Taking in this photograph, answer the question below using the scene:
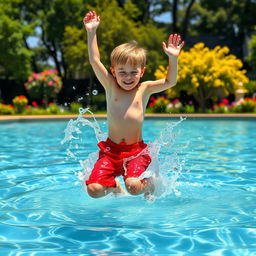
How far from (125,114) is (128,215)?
3.43ft

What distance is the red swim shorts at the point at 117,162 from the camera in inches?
169

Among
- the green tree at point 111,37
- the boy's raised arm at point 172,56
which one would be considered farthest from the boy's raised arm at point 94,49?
the green tree at point 111,37

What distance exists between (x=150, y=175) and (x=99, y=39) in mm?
22813

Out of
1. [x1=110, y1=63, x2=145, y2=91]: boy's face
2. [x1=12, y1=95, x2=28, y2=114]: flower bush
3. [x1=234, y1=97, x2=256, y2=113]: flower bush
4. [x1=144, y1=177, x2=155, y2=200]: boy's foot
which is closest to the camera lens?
[x1=110, y1=63, x2=145, y2=91]: boy's face

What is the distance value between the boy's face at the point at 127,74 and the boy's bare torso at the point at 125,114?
5.7 inches

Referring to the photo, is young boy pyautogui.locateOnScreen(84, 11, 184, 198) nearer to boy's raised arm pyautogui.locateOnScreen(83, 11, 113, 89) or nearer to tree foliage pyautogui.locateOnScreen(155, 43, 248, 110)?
boy's raised arm pyautogui.locateOnScreen(83, 11, 113, 89)

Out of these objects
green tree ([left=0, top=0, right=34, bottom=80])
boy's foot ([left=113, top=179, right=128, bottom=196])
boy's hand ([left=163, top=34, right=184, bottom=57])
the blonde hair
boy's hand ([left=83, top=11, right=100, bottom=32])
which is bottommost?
boy's foot ([left=113, top=179, right=128, bottom=196])

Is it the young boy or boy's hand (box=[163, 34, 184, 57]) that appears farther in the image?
boy's hand (box=[163, 34, 184, 57])

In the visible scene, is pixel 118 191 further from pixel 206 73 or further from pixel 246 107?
pixel 246 107

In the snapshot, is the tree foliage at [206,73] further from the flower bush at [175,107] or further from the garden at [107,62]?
the flower bush at [175,107]

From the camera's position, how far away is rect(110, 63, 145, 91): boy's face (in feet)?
14.2

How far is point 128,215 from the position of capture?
4.15 metres

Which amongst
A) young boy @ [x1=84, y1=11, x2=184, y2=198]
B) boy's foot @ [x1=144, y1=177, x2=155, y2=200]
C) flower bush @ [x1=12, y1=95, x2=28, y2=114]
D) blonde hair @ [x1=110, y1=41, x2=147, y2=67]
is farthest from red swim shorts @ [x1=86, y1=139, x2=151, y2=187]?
flower bush @ [x1=12, y1=95, x2=28, y2=114]

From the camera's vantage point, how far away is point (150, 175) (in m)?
4.47
